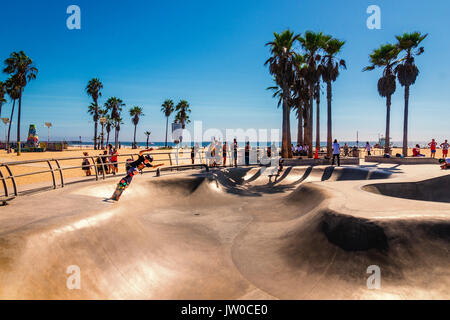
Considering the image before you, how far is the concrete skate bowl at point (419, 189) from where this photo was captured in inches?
371

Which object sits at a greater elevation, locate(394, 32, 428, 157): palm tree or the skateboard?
locate(394, 32, 428, 157): palm tree

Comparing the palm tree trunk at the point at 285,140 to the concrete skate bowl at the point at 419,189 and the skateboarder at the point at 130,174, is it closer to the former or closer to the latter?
the concrete skate bowl at the point at 419,189

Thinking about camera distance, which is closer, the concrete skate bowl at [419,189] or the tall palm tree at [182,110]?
the concrete skate bowl at [419,189]

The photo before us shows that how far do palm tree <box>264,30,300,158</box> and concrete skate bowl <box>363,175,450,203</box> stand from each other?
13.3m

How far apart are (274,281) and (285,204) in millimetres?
5502

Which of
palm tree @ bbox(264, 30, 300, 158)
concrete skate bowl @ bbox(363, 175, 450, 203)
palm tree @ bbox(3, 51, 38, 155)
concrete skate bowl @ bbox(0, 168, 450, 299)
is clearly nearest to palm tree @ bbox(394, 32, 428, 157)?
palm tree @ bbox(264, 30, 300, 158)

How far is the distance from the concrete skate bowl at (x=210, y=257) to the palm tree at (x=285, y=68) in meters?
16.3

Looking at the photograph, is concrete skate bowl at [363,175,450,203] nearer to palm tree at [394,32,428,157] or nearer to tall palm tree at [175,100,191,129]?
palm tree at [394,32,428,157]

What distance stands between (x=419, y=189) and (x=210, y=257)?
9.32 m

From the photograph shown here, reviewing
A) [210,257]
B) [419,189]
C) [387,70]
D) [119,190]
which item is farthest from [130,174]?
[387,70]

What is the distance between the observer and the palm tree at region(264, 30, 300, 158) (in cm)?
2248

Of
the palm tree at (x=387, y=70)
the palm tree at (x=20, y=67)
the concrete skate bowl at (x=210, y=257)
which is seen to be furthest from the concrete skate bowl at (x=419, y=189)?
the palm tree at (x=20, y=67)

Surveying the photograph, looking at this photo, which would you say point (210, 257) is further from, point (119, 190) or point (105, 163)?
point (105, 163)
